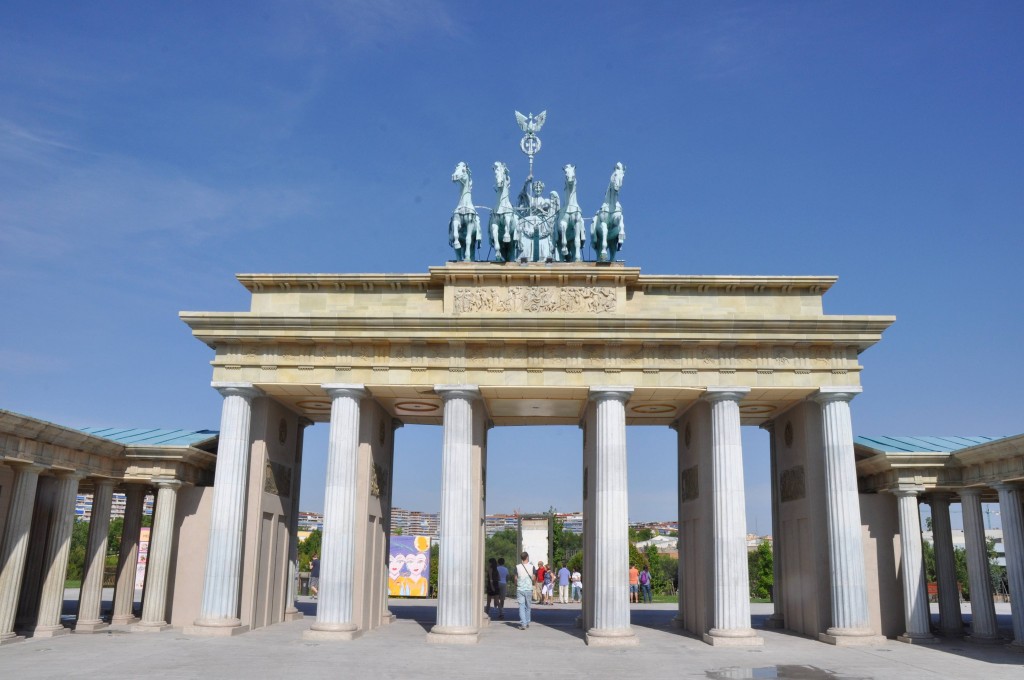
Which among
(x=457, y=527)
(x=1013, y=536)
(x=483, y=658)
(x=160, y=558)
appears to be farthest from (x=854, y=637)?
(x=160, y=558)

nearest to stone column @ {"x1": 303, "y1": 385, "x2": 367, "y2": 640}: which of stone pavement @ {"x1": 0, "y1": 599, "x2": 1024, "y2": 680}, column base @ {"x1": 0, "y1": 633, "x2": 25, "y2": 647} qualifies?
stone pavement @ {"x1": 0, "y1": 599, "x2": 1024, "y2": 680}

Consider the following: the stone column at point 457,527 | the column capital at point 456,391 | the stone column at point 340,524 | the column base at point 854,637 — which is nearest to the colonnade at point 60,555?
the stone column at point 340,524

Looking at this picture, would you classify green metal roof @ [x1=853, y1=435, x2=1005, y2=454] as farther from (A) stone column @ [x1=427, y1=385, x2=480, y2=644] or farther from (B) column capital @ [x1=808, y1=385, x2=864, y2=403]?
(A) stone column @ [x1=427, y1=385, x2=480, y2=644]

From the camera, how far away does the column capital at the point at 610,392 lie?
23.8 metres

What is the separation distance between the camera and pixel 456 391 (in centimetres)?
2389

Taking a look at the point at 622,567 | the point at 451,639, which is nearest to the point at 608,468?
the point at 622,567

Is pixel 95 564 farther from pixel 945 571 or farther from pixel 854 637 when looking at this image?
pixel 945 571

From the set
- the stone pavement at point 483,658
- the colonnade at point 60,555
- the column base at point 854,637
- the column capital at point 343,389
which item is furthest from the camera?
the column capital at point 343,389

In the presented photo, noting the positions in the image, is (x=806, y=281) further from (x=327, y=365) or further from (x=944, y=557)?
(x=327, y=365)

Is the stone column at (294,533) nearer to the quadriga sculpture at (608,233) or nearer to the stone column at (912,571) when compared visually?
the quadriga sculpture at (608,233)

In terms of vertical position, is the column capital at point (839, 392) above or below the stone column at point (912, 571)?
above

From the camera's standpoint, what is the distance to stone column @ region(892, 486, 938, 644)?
23156 millimetres

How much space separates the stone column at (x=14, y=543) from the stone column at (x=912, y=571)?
2464 cm

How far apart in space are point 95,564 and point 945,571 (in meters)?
26.4
